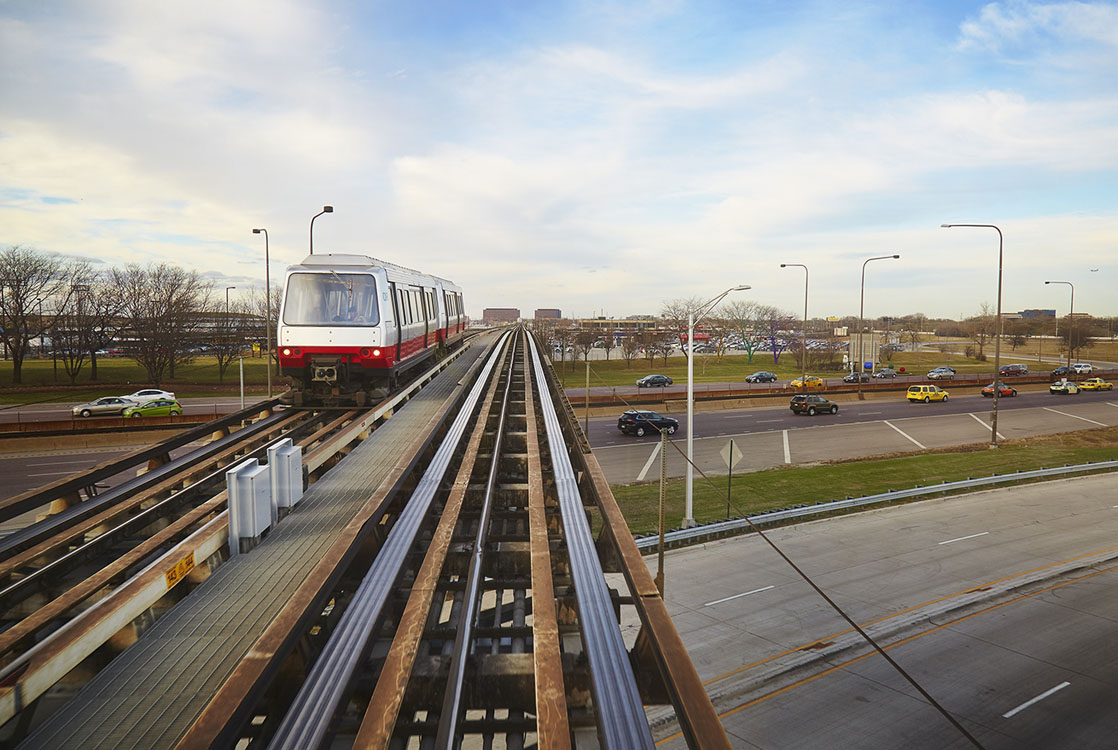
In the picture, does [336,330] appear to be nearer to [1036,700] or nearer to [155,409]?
[1036,700]

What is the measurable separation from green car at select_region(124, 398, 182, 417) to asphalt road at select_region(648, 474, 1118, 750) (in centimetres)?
2947

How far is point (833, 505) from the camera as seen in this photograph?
2042 cm

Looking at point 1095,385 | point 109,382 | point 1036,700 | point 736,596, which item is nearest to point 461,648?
point 1036,700

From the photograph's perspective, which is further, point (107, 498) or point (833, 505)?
point (833, 505)

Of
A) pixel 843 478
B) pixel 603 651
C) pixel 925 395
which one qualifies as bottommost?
pixel 843 478

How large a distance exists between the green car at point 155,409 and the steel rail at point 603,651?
33475 mm

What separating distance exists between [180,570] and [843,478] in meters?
25.8

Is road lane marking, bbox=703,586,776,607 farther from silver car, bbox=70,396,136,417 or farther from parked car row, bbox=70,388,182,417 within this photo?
silver car, bbox=70,396,136,417

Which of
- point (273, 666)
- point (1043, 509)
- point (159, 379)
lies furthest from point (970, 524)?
point (159, 379)

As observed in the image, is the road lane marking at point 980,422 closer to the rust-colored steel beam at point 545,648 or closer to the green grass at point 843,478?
the green grass at point 843,478

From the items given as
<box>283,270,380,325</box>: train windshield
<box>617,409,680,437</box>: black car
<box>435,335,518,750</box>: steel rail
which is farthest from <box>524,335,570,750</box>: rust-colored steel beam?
<box>617,409,680,437</box>: black car

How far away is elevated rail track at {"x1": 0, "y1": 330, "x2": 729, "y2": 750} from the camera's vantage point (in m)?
3.46

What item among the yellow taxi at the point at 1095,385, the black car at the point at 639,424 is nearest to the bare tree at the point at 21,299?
the black car at the point at 639,424

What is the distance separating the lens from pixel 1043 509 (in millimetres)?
22062
